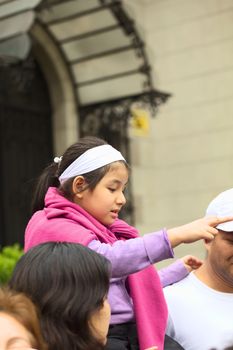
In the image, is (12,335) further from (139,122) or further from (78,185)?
(139,122)

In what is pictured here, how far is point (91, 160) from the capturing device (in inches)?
104

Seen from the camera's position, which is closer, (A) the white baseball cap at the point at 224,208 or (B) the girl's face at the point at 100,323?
(B) the girl's face at the point at 100,323

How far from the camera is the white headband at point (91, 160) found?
263 cm

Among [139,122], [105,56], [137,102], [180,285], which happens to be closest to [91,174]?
[180,285]

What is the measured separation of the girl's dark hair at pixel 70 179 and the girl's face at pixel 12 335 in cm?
98

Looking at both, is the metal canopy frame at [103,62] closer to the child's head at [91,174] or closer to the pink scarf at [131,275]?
the child's head at [91,174]

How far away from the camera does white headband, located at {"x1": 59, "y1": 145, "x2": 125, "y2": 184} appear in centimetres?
263

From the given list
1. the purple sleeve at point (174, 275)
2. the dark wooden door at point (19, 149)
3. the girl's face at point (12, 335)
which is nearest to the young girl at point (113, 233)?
the purple sleeve at point (174, 275)

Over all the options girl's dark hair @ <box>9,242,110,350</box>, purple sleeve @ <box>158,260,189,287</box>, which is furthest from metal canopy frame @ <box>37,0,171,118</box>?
girl's dark hair @ <box>9,242,110,350</box>

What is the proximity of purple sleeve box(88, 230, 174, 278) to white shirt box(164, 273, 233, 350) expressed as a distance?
1.57 feet

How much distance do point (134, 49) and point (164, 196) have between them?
234 cm

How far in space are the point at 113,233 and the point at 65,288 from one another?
77 centimetres

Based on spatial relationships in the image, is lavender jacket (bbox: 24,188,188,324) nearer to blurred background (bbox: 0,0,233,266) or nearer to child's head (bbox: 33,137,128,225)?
child's head (bbox: 33,137,128,225)

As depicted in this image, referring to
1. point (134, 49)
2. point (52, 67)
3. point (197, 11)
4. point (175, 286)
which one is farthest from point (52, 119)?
point (175, 286)
